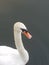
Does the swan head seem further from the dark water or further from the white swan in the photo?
the dark water

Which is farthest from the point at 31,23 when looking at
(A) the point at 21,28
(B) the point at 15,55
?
(A) the point at 21,28

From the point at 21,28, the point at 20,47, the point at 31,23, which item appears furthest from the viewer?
the point at 31,23

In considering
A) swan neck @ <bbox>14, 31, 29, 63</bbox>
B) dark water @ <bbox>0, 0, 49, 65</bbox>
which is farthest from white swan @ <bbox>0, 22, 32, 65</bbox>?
dark water @ <bbox>0, 0, 49, 65</bbox>

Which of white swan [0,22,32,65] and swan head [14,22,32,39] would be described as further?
white swan [0,22,32,65]

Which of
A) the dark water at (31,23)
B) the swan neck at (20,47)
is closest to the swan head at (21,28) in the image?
the swan neck at (20,47)

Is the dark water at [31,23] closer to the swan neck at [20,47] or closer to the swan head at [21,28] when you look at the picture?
the swan neck at [20,47]

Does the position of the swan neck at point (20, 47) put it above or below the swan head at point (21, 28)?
below

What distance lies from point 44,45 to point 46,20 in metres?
0.33

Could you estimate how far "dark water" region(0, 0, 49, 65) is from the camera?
1702mm

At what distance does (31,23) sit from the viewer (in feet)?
6.43

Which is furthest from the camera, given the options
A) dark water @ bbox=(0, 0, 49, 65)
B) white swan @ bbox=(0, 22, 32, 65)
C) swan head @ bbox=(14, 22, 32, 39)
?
dark water @ bbox=(0, 0, 49, 65)

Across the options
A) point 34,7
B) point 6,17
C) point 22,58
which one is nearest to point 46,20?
point 34,7

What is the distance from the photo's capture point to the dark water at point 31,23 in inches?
67.0

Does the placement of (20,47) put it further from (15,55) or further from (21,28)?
(21,28)
